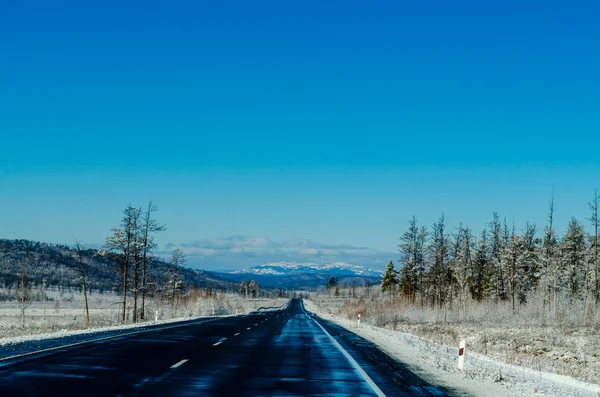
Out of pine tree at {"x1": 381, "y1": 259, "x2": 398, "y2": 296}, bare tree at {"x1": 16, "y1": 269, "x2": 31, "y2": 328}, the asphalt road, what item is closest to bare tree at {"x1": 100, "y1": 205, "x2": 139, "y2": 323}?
bare tree at {"x1": 16, "y1": 269, "x2": 31, "y2": 328}

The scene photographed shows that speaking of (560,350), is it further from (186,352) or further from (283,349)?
(186,352)

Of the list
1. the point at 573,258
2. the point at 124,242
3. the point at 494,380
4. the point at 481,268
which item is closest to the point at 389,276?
the point at 481,268

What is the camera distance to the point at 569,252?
77562 millimetres

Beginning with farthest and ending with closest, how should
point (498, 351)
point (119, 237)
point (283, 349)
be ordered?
point (119, 237)
point (498, 351)
point (283, 349)

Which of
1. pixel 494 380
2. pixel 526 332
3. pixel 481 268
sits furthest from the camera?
pixel 481 268

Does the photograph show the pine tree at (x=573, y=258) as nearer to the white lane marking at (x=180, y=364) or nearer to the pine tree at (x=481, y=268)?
the pine tree at (x=481, y=268)

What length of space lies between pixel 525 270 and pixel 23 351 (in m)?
80.0

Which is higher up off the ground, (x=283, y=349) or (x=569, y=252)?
(x=569, y=252)

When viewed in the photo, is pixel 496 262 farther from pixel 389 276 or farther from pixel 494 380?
pixel 494 380

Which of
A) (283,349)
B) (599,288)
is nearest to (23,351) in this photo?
(283,349)

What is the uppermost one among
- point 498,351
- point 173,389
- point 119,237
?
point 119,237

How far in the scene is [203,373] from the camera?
12828mm

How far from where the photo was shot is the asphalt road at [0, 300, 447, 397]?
10.2m

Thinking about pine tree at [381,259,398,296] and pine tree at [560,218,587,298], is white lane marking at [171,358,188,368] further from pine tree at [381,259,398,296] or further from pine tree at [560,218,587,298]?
pine tree at [381,259,398,296]
